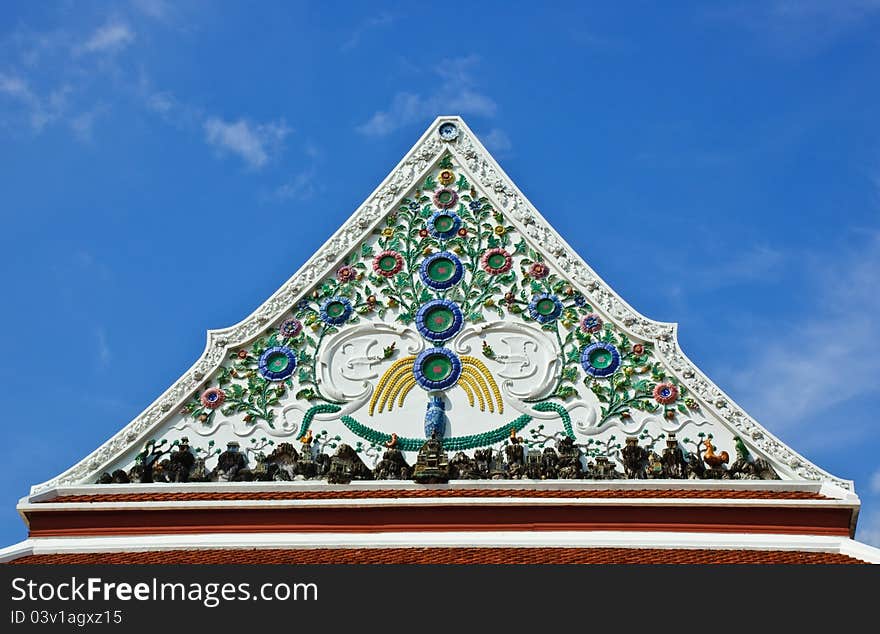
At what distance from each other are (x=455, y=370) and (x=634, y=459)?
1.41 metres

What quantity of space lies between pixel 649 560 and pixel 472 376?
6.15 feet

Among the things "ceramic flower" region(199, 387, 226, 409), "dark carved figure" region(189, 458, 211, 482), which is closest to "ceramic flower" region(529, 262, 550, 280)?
"ceramic flower" region(199, 387, 226, 409)

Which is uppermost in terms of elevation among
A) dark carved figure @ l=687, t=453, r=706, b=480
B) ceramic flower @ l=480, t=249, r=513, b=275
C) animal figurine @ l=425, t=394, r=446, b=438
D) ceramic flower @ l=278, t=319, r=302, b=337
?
ceramic flower @ l=480, t=249, r=513, b=275

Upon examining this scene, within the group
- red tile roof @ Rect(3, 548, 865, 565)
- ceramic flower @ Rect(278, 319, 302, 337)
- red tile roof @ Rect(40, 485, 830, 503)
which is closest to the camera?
red tile roof @ Rect(3, 548, 865, 565)

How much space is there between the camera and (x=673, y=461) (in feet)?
27.1

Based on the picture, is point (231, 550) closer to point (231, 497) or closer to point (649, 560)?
point (231, 497)

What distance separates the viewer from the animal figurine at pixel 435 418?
8.49 meters

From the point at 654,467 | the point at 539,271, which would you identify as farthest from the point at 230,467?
the point at 654,467

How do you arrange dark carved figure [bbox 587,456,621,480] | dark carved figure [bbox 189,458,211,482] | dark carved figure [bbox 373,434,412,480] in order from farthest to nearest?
1. dark carved figure [bbox 189,458,211,482]
2. dark carved figure [bbox 373,434,412,480]
3. dark carved figure [bbox 587,456,621,480]

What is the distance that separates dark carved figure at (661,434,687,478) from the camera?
8227 mm

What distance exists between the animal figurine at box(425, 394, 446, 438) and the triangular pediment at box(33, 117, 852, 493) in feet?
0.05

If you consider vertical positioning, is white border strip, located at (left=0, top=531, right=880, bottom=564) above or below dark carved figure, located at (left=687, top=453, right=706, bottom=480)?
below

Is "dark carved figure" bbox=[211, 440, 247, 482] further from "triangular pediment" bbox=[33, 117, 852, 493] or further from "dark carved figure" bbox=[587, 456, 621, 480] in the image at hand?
"dark carved figure" bbox=[587, 456, 621, 480]

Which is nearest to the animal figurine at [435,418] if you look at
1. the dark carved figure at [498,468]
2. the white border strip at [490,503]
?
the dark carved figure at [498,468]
